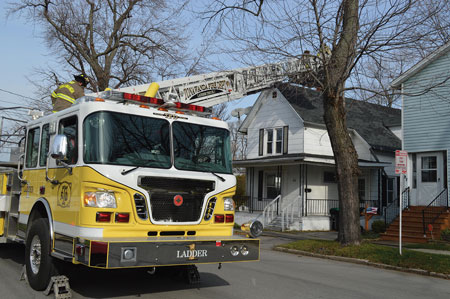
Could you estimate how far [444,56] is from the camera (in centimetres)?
1775

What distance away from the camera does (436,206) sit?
1717 centimetres

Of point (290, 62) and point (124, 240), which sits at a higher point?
point (290, 62)

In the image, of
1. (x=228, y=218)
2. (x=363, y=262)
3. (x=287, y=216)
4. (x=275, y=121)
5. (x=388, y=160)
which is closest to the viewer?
(x=228, y=218)

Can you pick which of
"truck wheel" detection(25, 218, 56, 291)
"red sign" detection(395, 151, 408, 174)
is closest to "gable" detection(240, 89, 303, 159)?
"red sign" detection(395, 151, 408, 174)

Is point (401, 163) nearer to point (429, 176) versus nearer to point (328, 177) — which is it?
point (429, 176)

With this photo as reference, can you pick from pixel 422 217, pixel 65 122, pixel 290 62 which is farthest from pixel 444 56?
pixel 65 122

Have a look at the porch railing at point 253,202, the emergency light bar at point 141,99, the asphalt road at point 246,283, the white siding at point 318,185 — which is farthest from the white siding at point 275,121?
the emergency light bar at point 141,99

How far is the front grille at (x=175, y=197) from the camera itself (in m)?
5.87

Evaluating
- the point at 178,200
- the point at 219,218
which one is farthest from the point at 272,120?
the point at 178,200

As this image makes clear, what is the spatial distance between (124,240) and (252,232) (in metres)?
1.99

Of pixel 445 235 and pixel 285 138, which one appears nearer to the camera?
pixel 445 235

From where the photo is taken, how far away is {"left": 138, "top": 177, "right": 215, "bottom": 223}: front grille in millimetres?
5871

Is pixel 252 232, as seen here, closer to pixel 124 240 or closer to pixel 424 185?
pixel 124 240

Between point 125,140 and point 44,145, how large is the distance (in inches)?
72.9
